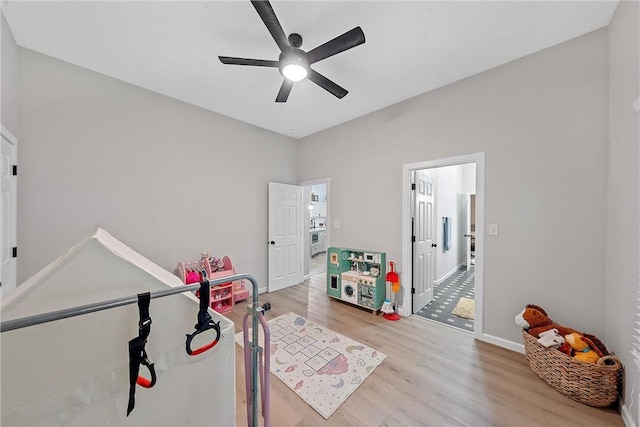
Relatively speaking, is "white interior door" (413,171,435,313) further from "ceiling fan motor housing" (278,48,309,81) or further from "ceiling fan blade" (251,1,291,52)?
"ceiling fan blade" (251,1,291,52)

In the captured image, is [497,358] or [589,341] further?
[497,358]

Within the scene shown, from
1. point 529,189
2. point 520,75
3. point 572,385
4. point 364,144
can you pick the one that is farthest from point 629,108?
point 364,144

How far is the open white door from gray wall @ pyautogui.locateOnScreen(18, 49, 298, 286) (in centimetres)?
18

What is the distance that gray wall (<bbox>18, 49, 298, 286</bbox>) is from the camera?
7.38ft

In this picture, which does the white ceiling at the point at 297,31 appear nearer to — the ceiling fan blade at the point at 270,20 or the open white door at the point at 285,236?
the ceiling fan blade at the point at 270,20

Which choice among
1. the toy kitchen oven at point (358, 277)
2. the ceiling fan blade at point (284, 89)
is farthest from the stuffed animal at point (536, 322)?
the ceiling fan blade at point (284, 89)

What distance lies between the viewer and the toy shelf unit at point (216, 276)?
3.00 meters

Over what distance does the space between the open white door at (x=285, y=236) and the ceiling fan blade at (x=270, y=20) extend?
2535mm

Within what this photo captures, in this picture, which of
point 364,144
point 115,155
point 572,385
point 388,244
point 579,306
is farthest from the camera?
point 364,144

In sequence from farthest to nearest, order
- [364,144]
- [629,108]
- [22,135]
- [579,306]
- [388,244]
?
[364,144], [388,244], [22,135], [579,306], [629,108]

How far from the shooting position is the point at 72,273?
820 mm

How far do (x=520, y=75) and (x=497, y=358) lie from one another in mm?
2712

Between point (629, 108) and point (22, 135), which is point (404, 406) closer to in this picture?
point (629, 108)

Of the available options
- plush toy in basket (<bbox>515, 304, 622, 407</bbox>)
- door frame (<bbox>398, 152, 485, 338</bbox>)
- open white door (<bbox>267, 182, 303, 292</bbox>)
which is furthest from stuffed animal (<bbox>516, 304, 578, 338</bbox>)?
open white door (<bbox>267, 182, 303, 292</bbox>)
